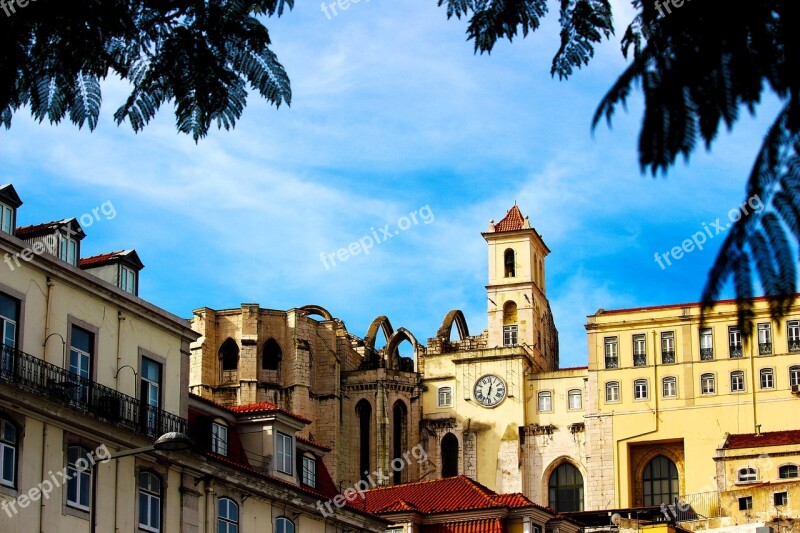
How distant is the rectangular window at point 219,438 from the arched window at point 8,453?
8354mm

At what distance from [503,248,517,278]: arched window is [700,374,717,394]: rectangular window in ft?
54.3

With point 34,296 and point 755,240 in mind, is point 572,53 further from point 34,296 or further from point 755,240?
point 34,296

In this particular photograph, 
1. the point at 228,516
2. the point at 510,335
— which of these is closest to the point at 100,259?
the point at 228,516

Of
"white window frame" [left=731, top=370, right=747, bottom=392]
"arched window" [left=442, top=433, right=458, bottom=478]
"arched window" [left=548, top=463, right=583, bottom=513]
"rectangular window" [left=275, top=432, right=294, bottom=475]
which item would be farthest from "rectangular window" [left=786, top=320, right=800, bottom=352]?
"rectangular window" [left=275, top=432, right=294, bottom=475]

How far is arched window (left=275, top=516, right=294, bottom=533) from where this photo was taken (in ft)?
132

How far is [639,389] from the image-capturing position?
9312 cm

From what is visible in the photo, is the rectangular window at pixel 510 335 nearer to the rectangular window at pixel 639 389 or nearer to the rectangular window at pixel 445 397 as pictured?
the rectangular window at pixel 445 397

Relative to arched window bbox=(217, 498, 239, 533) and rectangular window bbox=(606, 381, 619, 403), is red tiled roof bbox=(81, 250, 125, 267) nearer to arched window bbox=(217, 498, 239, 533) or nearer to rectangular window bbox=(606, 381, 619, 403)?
arched window bbox=(217, 498, 239, 533)

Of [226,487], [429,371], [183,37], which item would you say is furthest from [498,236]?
[183,37]

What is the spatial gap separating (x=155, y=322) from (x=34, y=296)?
15.8ft

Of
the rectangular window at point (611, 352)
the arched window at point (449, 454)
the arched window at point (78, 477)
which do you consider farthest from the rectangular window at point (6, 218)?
the arched window at point (449, 454)

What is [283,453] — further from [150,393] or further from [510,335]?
[510,335]

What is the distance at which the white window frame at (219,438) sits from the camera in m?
39.5

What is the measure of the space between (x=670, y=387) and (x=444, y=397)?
48.5ft
